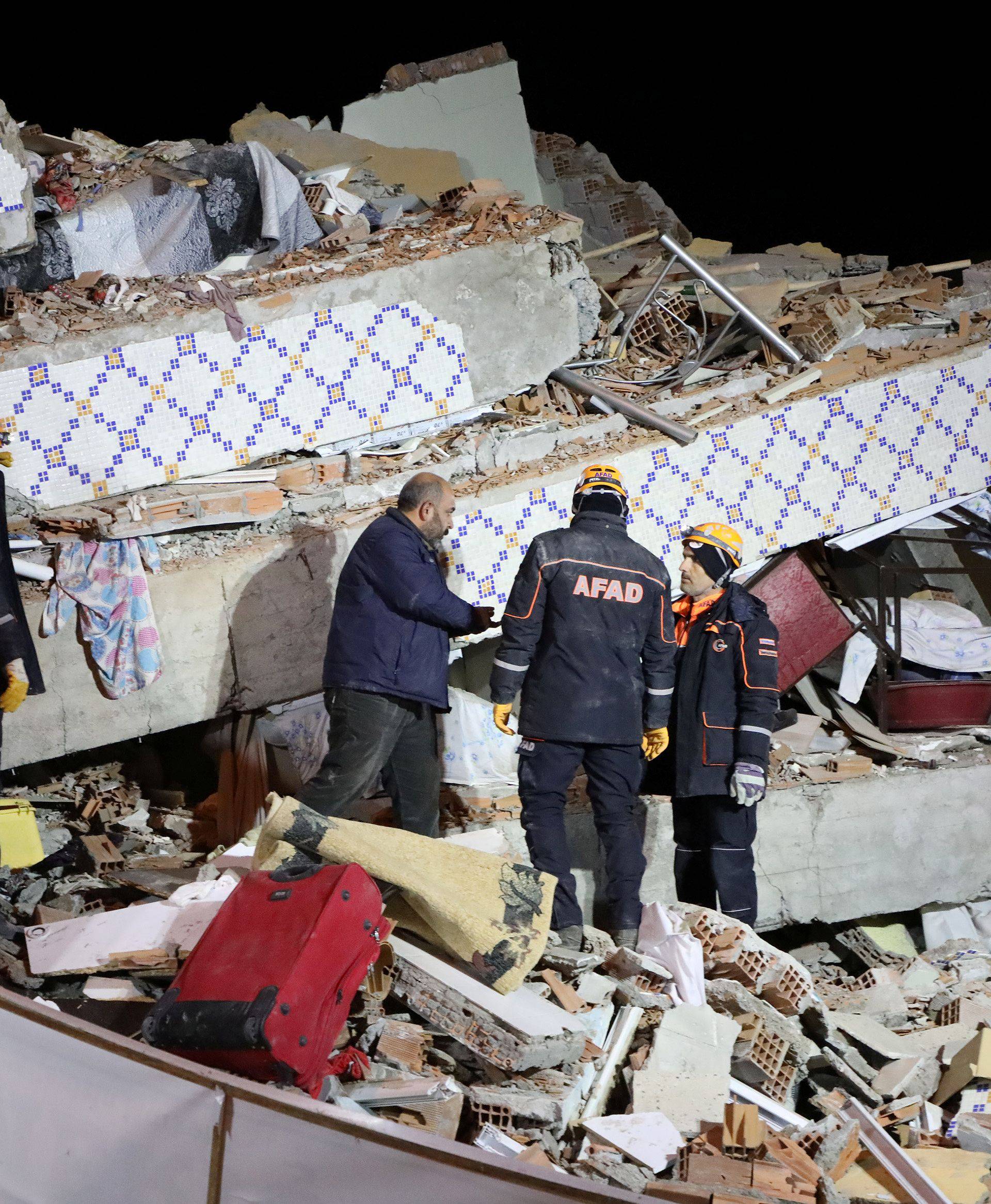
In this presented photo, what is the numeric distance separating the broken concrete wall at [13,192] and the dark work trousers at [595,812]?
172 inches

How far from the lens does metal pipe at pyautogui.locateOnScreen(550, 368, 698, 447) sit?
23.5ft

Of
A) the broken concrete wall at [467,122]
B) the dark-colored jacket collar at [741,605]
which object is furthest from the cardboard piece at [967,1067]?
the broken concrete wall at [467,122]

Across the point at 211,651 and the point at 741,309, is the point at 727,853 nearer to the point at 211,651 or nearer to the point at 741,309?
the point at 211,651

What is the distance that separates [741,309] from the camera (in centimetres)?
761

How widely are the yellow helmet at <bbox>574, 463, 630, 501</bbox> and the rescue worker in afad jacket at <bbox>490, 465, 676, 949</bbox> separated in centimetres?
11

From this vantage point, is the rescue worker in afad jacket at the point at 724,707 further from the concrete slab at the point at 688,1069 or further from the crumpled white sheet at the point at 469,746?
the crumpled white sheet at the point at 469,746

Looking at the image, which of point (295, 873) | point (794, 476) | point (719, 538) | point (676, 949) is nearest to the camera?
point (295, 873)

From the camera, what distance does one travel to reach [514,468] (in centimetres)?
706

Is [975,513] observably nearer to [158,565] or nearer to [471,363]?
[471,363]

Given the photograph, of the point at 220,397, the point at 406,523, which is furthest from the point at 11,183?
the point at 406,523

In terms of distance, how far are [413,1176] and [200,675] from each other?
186 inches

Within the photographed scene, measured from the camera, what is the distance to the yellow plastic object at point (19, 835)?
5.70 m

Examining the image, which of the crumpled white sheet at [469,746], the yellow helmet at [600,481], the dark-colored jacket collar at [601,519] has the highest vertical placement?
the yellow helmet at [600,481]

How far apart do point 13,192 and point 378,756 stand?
419 cm
